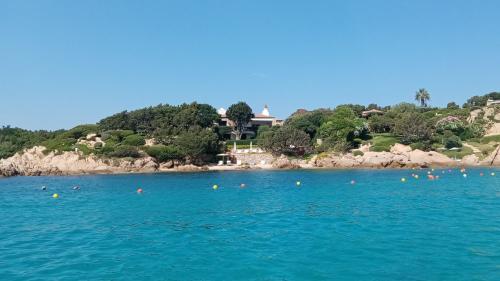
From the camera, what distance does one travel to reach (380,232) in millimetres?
19703

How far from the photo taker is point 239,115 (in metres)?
99.9

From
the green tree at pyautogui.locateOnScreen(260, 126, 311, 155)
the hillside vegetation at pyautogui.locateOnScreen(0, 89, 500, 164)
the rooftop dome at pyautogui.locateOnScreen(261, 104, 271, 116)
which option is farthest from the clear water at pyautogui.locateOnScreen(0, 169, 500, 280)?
the rooftop dome at pyautogui.locateOnScreen(261, 104, 271, 116)

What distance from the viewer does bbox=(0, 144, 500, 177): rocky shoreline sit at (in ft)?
236

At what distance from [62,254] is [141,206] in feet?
47.6

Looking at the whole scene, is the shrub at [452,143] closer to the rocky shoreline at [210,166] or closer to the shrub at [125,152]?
the rocky shoreline at [210,166]

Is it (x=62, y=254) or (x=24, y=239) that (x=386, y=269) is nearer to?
(x=62, y=254)

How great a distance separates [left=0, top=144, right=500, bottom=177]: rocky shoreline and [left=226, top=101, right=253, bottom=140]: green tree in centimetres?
2326

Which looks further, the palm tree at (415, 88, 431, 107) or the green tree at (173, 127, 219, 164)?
the palm tree at (415, 88, 431, 107)

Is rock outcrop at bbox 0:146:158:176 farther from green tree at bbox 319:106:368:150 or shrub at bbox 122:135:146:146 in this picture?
green tree at bbox 319:106:368:150

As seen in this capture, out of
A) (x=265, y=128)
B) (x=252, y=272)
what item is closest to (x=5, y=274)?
(x=252, y=272)

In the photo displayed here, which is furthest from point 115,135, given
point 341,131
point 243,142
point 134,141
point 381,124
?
point 381,124

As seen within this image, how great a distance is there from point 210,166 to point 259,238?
195 feet

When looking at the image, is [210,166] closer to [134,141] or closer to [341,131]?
[134,141]

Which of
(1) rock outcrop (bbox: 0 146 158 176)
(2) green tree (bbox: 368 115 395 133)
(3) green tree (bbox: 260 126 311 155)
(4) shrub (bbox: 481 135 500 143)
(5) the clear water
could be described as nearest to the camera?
(5) the clear water
